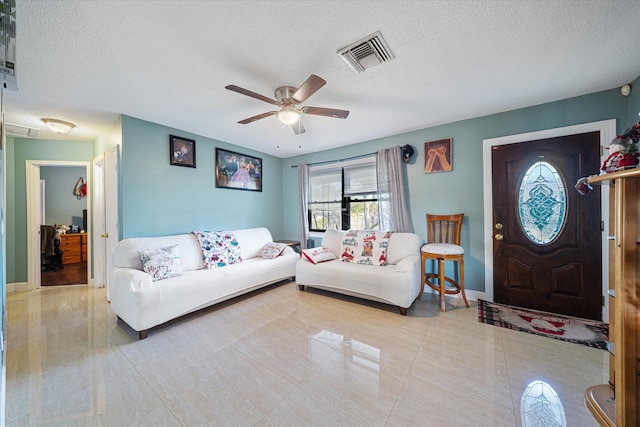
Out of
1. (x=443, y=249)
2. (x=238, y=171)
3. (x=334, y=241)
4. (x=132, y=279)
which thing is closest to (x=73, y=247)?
(x=238, y=171)

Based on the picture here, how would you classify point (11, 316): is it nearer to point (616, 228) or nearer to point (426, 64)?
point (426, 64)

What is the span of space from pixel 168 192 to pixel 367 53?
301 centimetres

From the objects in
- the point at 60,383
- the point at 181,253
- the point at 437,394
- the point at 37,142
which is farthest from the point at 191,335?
the point at 37,142

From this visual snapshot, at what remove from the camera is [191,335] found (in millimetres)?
2195

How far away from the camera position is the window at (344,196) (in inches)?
154

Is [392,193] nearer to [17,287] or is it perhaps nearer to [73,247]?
[17,287]

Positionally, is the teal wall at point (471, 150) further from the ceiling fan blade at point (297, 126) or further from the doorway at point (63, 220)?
the doorway at point (63, 220)

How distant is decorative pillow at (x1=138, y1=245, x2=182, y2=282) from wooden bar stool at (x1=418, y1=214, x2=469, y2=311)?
299 cm

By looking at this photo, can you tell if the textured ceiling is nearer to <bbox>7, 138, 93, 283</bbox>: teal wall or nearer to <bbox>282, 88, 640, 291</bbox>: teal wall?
<bbox>282, 88, 640, 291</bbox>: teal wall

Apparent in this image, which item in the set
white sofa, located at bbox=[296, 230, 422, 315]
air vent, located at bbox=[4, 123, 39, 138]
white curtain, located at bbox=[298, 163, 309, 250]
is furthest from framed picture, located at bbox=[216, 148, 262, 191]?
air vent, located at bbox=[4, 123, 39, 138]

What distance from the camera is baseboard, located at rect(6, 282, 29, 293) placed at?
339 centimetres

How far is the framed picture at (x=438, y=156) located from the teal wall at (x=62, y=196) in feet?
25.9

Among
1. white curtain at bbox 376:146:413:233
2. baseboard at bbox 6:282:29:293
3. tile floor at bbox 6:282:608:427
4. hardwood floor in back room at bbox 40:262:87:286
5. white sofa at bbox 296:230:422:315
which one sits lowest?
tile floor at bbox 6:282:608:427

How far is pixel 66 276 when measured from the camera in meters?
4.24
